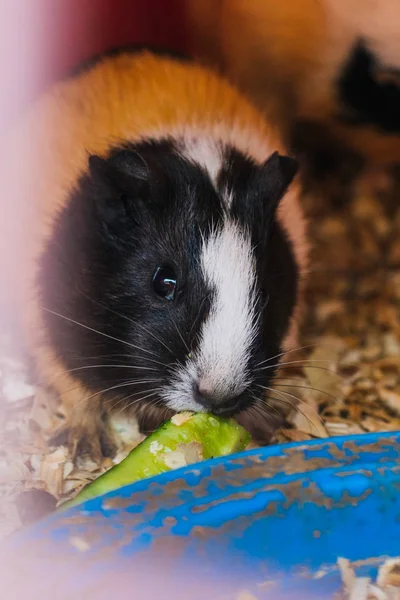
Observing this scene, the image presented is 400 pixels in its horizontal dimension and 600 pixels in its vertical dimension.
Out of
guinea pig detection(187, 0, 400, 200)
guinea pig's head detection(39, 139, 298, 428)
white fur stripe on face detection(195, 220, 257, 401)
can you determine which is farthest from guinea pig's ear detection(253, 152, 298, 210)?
guinea pig detection(187, 0, 400, 200)

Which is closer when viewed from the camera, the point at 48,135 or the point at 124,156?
the point at 124,156

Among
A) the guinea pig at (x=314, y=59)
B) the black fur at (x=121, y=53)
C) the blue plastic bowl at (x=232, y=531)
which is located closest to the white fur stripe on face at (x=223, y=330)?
the blue plastic bowl at (x=232, y=531)

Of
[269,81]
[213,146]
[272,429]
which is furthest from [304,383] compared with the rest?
[269,81]

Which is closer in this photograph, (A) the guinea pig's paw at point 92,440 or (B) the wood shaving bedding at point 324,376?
(B) the wood shaving bedding at point 324,376

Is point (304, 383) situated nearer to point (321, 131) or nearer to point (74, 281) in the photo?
point (74, 281)

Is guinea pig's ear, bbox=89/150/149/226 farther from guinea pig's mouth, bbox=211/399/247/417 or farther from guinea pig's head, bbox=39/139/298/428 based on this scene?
guinea pig's mouth, bbox=211/399/247/417

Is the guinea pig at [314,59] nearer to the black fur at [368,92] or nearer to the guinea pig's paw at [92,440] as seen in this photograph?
the black fur at [368,92]
